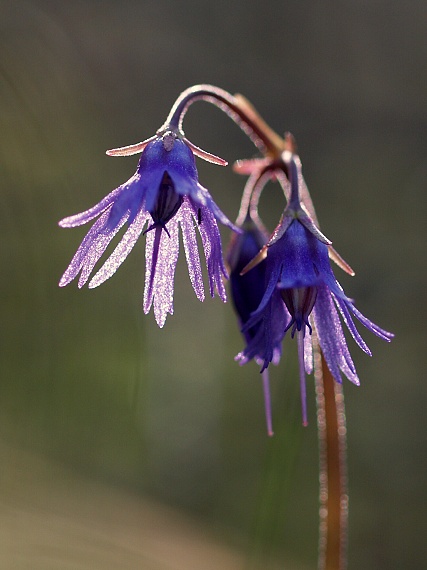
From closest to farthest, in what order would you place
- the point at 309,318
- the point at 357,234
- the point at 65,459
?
the point at 309,318
the point at 65,459
the point at 357,234

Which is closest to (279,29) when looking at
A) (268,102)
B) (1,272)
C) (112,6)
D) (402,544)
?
(268,102)

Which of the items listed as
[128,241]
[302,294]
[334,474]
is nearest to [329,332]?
[302,294]

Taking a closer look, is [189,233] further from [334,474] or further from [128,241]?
[334,474]

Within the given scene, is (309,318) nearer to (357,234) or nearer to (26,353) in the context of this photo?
(26,353)

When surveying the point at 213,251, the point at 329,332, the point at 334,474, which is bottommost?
the point at 334,474

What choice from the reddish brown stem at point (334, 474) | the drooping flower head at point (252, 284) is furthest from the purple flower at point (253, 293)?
the reddish brown stem at point (334, 474)

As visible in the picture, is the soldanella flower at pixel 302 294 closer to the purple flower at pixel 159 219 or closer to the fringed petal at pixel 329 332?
the fringed petal at pixel 329 332
